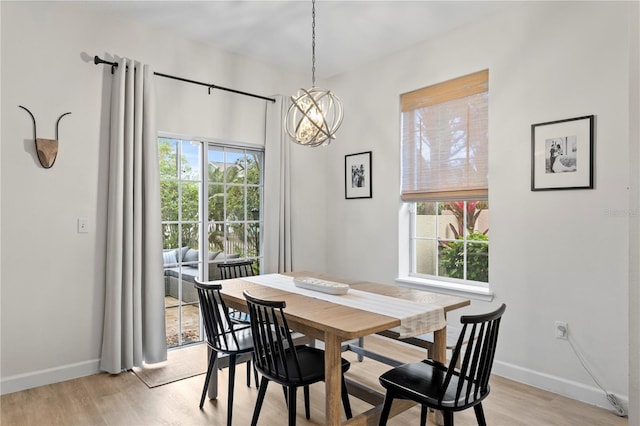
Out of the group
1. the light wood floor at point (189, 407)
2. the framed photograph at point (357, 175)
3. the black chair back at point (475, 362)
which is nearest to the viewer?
the black chair back at point (475, 362)

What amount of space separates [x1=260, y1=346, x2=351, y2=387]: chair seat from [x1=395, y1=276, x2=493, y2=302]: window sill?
5.38 ft

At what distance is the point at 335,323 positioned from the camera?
6.23 ft

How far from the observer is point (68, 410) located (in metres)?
2.58

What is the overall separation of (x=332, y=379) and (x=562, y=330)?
191cm

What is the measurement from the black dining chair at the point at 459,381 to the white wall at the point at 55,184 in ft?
8.19

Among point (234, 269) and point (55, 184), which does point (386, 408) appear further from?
point (55, 184)

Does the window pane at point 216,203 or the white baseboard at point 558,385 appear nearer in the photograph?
the white baseboard at point 558,385

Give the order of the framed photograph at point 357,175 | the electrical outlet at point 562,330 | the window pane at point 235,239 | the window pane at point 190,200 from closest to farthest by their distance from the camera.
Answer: the electrical outlet at point 562,330
the window pane at point 190,200
the window pane at point 235,239
the framed photograph at point 357,175

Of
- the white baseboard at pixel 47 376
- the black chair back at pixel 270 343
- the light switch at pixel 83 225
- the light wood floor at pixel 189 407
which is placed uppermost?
the light switch at pixel 83 225

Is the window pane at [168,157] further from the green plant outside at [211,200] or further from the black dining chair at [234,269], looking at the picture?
the black dining chair at [234,269]

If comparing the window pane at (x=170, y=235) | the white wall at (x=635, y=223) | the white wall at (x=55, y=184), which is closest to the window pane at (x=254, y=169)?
→ the window pane at (x=170, y=235)

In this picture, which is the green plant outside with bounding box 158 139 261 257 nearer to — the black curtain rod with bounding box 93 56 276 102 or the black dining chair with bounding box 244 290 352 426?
the black curtain rod with bounding box 93 56 276 102

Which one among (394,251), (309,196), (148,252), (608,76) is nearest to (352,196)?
(309,196)

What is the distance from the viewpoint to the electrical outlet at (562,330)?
282 centimetres
